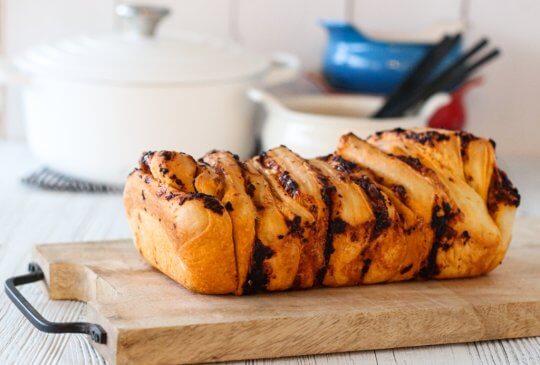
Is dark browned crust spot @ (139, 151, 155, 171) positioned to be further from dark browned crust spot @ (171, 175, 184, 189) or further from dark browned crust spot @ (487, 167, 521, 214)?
dark browned crust spot @ (487, 167, 521, 214)

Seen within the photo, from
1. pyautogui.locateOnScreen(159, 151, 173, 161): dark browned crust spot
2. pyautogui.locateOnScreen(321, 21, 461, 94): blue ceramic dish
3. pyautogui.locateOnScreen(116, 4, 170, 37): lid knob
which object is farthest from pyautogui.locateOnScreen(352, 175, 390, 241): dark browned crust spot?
pyautogui.locateOnScreen(321, 21, 461, 94): blue ceramic dish

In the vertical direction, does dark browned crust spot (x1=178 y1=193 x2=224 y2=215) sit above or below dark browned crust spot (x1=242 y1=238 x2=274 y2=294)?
above

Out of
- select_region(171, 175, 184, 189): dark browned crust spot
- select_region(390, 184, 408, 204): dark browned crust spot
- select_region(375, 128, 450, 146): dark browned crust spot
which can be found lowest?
select_region(390, 184, 408, 204): dark browned crust spot

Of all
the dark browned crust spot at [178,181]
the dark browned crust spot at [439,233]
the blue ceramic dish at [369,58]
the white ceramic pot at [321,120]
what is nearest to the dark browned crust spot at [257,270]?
the dark browned crust spot at [178,181]

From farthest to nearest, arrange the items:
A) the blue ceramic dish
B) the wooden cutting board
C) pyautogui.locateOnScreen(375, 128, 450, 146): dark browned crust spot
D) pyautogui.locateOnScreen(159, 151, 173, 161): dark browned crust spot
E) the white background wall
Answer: the white background wall, the blue ceramic dish, pyautogui.locateOnScreen(375, 128, 450, 146): dark browned crust spot, pyautogui.locateOnScreen(159, 151, 173, 161): dark browned crust spot, the wooden cutting board

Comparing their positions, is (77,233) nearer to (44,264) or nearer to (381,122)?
(44,264)

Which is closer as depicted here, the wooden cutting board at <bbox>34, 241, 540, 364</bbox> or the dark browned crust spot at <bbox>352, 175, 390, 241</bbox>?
the wooden cutting board at <bbox>34, 241, 540, 364</bbox>

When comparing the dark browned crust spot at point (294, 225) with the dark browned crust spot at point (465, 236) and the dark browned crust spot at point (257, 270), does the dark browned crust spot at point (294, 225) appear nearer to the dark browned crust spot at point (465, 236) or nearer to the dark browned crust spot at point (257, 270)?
the dark browned crust spot at point (257, 270)

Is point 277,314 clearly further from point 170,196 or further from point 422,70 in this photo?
point 422,70
